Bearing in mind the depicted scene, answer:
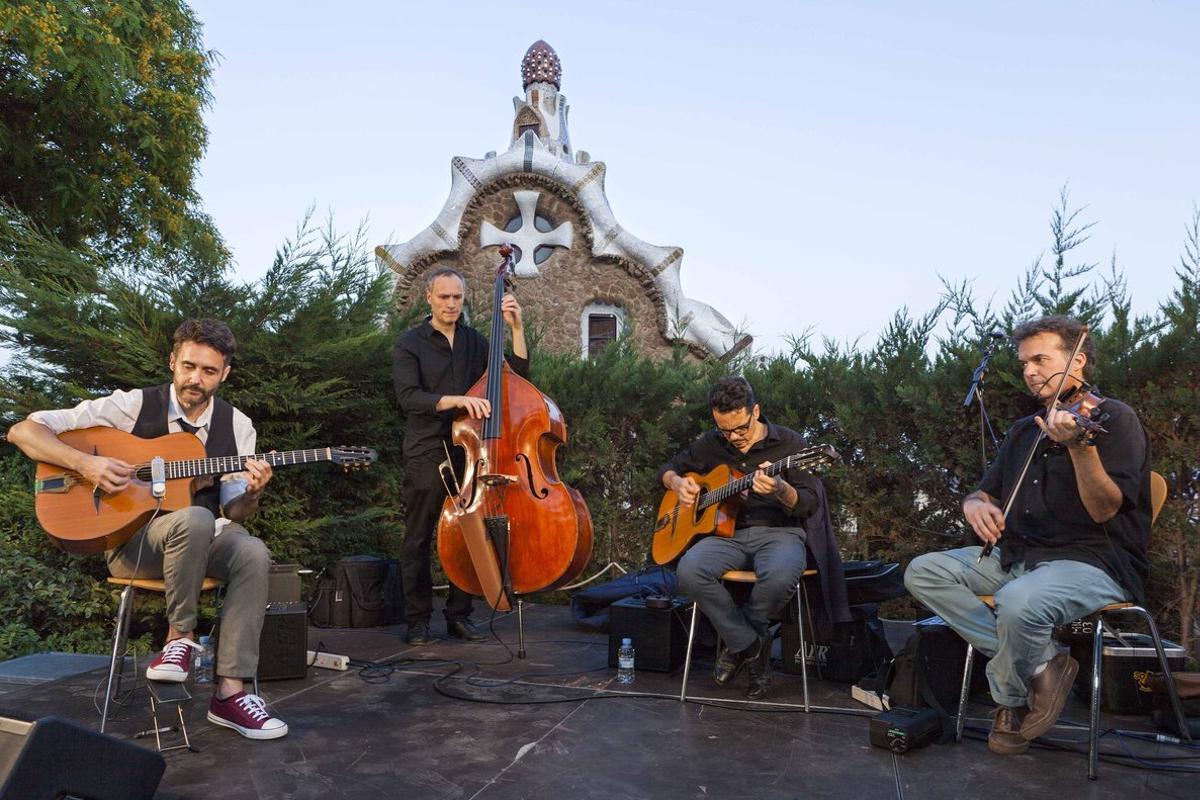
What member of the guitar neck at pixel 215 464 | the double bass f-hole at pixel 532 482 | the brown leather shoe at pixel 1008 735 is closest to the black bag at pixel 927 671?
the brown leather shoe at pixel 1008 735

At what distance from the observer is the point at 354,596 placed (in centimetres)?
500

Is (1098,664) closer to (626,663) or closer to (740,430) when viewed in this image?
(740,430)

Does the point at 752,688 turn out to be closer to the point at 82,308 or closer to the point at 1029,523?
the point at 1029,523

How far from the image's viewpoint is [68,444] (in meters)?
3.08

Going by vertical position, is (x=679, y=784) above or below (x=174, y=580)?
below

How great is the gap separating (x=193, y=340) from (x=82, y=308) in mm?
2276

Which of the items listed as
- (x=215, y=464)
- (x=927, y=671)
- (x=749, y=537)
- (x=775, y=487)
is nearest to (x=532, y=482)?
(x=749, y=537)

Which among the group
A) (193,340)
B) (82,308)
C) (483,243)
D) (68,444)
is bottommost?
(68,444)

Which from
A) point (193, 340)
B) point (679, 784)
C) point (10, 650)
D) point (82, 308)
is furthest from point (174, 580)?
point (82, 308)

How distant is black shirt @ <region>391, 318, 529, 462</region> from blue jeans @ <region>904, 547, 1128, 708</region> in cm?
237

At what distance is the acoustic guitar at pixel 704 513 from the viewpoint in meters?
3.79

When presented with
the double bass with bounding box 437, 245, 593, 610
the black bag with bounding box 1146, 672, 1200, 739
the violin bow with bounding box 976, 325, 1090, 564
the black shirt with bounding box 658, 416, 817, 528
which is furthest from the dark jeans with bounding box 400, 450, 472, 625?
the black bag with bounding box 1146, 672, 1200, 739

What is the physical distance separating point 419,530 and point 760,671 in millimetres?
1919

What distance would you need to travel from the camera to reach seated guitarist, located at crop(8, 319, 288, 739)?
2965mm
